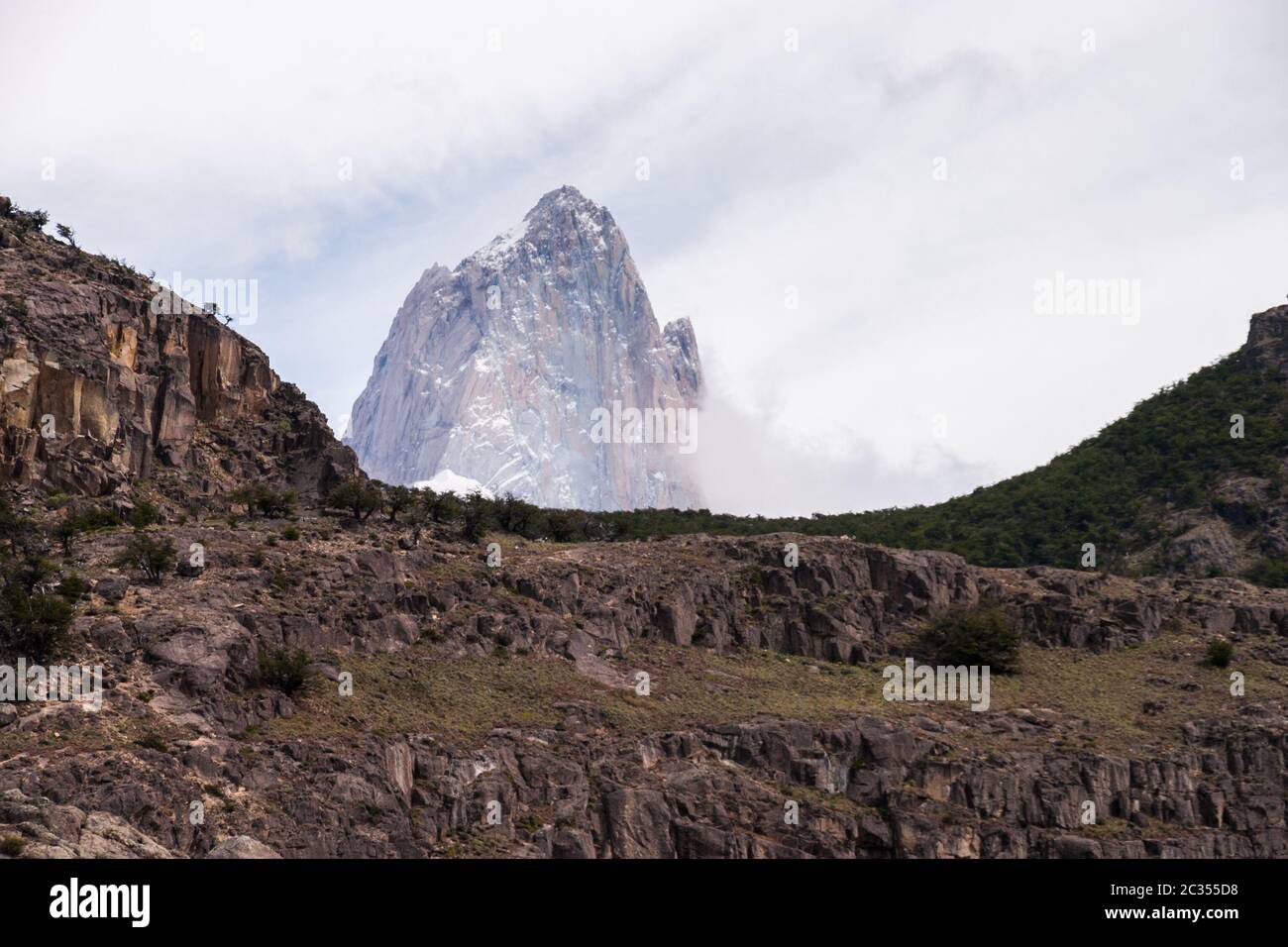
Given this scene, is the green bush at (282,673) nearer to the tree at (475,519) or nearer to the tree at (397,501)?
the tree at (397,501)

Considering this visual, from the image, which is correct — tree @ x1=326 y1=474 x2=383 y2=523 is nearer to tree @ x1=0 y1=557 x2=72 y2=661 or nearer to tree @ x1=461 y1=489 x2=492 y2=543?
tree @ x1=461 y1=489 x2=492 y2=543

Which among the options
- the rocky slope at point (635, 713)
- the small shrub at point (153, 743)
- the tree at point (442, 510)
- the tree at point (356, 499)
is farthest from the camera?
the tree at point (442, 510)

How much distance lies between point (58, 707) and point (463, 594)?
2193 centimetres

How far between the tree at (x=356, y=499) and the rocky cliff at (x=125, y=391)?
2630mm

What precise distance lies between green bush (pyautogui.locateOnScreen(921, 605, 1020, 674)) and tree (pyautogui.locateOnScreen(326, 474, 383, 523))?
27395mm

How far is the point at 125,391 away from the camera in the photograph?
64500mm

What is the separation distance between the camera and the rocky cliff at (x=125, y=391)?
6012 centimetres

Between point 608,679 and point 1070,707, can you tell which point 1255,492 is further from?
point 608,679

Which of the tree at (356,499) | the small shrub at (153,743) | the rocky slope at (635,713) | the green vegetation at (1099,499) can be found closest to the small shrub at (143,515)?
the rocky slope at (635,713)

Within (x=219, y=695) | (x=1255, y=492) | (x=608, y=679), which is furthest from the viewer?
(x=1255, y=492)

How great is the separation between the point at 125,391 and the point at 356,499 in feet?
35.8

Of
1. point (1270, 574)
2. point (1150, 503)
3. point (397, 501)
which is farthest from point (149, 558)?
point (1150, 503)
